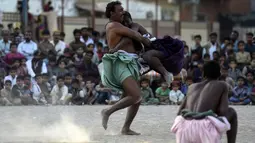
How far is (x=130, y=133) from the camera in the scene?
359 inches

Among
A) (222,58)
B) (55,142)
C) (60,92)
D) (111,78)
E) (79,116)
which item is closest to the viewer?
(55,142)

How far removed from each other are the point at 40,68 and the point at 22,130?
6562 millimetres

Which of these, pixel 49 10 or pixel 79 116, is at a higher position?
pixel 49 10

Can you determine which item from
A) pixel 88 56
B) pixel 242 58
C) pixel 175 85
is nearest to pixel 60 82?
pixel 88 56

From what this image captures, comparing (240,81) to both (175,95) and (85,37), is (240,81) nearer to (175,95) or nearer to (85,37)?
(175,95)

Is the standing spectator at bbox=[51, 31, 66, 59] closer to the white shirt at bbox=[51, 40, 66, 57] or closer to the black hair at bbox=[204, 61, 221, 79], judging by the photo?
the white shirt at bbox=[51, 40, 66, 57]

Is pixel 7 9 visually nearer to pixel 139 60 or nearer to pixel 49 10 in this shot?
pixel 49 10

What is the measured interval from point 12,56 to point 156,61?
796 centimetres

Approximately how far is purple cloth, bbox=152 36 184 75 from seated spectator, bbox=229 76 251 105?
21.9ft

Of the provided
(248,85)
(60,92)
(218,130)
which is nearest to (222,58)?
(248,85)

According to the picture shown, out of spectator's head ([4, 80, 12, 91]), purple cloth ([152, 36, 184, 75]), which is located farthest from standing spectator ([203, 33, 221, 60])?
purple cloth ([152, 36, 184, 75])

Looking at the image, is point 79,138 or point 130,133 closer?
point 79,138

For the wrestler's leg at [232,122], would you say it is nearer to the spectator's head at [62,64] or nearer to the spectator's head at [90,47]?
the spectator's head at [62,64]

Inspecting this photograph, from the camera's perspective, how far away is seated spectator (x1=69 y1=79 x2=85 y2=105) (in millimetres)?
15680
